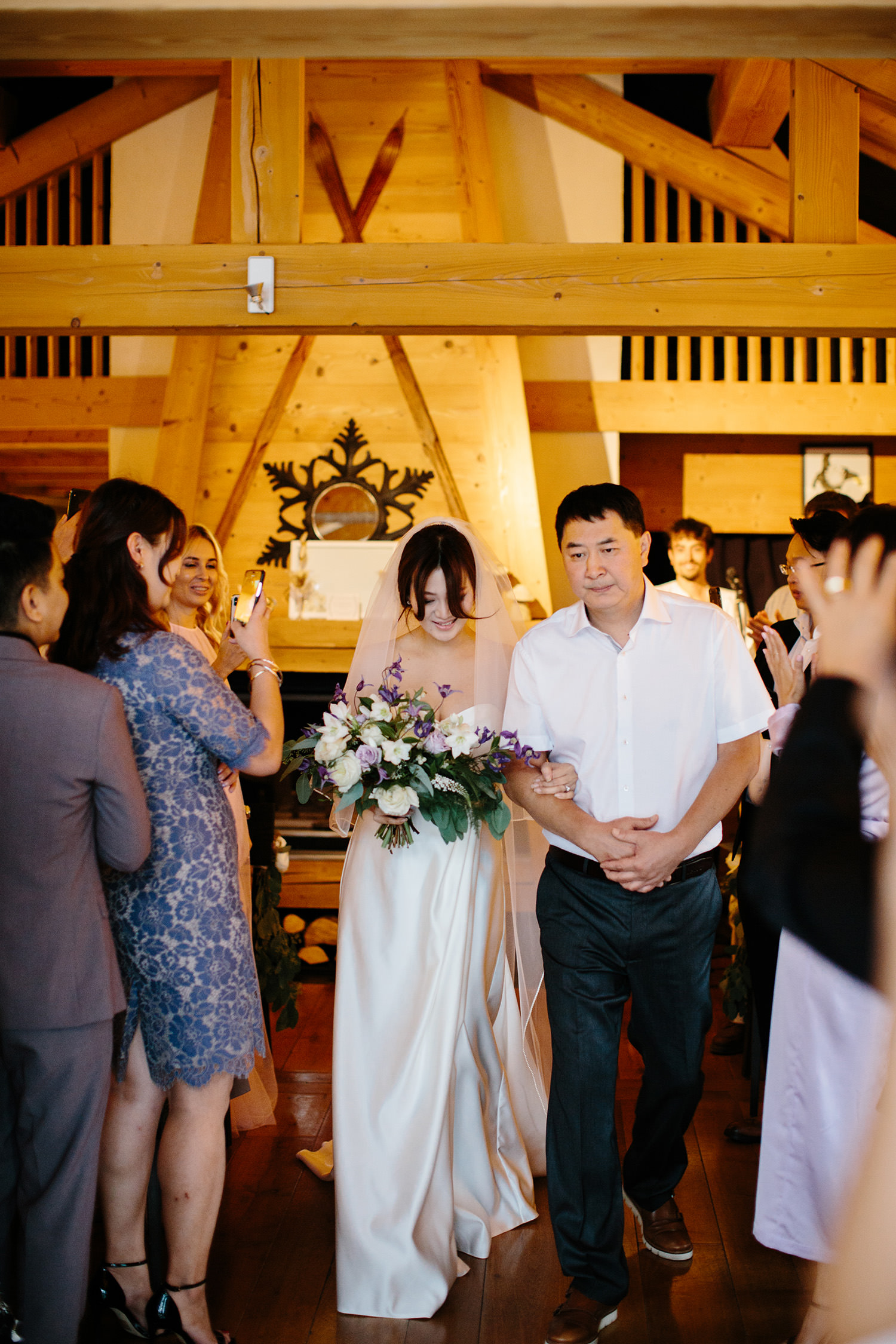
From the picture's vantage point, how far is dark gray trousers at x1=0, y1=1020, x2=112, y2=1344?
6.92ft

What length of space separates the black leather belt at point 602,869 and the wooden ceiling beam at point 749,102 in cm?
387

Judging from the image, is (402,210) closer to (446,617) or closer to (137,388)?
(137,388)

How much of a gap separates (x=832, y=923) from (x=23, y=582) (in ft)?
5.05

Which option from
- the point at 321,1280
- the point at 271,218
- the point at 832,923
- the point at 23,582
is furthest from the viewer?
the point at 271,218

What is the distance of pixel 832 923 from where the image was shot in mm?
1314

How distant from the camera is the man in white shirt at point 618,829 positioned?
2498 millimetres

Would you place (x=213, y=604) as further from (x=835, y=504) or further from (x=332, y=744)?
(x=835, y=504)

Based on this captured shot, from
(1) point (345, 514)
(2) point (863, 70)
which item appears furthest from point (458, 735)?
(1) point (345, 514)

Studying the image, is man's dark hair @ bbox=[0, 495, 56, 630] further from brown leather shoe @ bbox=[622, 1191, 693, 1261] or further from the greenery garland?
brown leather shoe @ bbox=[622, 1191, 693, 1261]

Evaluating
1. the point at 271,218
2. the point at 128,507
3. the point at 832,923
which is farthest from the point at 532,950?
the point at 271,218

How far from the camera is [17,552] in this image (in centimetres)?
204

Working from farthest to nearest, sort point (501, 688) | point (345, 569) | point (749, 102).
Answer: point (345, 569) → point (749, 102) → point (501, 688)

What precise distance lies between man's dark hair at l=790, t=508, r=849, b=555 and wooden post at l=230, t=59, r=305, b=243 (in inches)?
75.7

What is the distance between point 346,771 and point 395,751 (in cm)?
13
